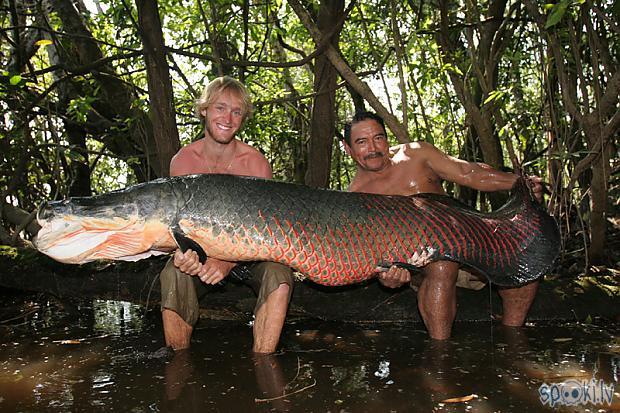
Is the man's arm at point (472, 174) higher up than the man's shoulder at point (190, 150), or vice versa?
the man's shoulder at point (190, 150)

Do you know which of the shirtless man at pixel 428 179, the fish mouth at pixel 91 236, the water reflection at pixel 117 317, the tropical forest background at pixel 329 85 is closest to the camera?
→ the fish mouth at pixel 91 236

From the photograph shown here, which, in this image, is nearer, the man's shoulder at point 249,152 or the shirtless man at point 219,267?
the shirtless man at point 219,267

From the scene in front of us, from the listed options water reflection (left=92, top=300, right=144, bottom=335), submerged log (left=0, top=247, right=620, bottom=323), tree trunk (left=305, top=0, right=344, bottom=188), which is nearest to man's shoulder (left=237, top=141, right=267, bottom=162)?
submerged log (left=0, top=247, right=620, bottom=323)

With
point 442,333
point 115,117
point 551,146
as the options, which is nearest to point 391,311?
point 442,333

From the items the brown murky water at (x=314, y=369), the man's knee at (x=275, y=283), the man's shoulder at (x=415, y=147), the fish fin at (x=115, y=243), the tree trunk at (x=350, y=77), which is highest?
the tree trunk at (x=350, y=77)

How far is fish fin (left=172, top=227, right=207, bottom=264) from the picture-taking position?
323 centimetres

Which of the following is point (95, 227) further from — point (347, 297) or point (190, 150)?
point (347, 297)

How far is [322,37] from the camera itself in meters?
5.39

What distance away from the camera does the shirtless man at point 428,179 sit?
155 inches

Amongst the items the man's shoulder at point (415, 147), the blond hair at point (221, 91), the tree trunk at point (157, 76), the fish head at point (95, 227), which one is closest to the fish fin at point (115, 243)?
the fish head at point (95, 227)

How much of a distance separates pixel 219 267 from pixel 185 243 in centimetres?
48

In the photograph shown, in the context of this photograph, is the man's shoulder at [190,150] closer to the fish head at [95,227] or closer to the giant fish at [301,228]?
the giant fish at [301,228]

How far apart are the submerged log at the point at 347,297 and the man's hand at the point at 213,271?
77cm

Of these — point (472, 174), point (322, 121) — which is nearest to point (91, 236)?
point (472, 174)
